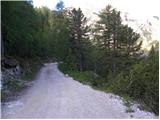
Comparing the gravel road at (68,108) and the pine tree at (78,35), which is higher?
the pine tree at (78,35)

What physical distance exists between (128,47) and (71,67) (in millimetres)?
8999

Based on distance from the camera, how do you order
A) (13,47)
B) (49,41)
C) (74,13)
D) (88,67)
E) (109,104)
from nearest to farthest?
(109,104), (13,47), (74,13), (88,67), (49,41)

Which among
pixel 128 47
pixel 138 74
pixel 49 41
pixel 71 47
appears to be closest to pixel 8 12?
pixel 138 74

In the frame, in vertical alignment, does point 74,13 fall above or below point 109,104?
above

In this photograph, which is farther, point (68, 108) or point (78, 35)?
point (78, 35)

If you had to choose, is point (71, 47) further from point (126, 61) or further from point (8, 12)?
point (8, 12)

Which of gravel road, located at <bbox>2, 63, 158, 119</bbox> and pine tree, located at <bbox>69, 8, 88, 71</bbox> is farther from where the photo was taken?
pine tree, located at <bbox>69, 8, 88, 71</bbox>

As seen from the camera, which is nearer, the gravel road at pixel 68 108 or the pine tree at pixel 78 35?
the gravel road at pixel 68 108

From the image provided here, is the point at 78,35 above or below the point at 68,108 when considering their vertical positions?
above

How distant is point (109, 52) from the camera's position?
4850 cm

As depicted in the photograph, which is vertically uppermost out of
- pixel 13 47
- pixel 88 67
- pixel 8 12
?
pixel 8 12

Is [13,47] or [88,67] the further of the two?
[88,67]

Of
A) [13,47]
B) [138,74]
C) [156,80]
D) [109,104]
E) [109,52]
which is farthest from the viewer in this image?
[109,52]

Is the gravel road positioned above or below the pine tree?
below
